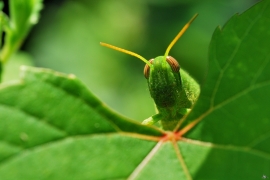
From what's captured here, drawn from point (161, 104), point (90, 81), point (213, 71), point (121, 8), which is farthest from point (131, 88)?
point (213, 71)

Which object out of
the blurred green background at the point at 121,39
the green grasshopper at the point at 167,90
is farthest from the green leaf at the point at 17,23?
the blurred green background at the point at 121,39

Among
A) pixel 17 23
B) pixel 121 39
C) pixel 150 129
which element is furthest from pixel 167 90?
pixel 121 39

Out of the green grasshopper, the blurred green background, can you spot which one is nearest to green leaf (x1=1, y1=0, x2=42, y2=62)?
the green grasshopper

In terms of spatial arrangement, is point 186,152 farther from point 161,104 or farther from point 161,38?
point 161,38

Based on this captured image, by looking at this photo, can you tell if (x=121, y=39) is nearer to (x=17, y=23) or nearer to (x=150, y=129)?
(x=17, y=23)

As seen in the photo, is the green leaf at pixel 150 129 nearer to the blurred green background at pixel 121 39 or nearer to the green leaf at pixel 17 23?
Answer: the green leaf at pixel 17 23

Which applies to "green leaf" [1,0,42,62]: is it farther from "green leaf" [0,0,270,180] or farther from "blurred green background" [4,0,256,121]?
"blurred green background" [4,0,256,121]
